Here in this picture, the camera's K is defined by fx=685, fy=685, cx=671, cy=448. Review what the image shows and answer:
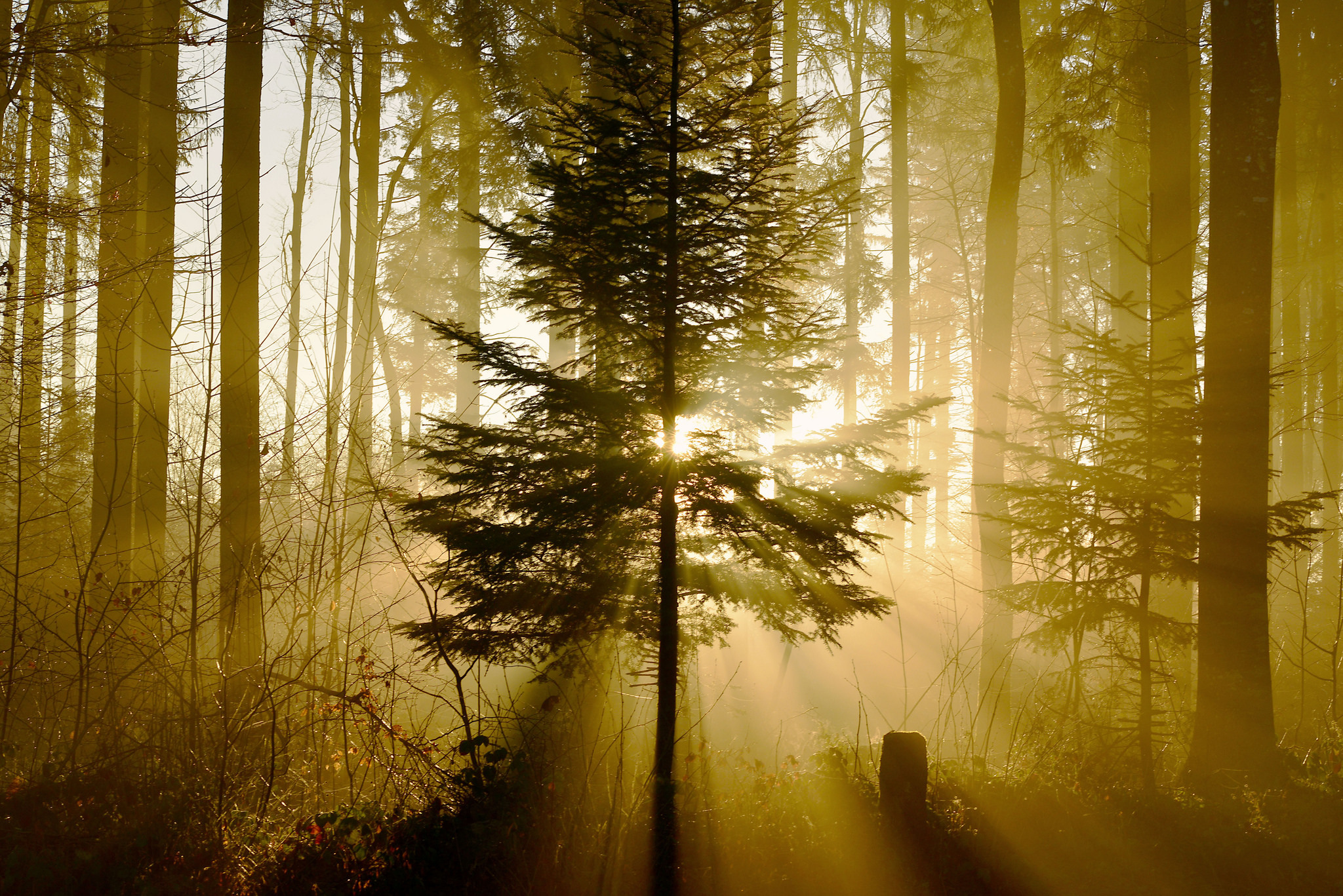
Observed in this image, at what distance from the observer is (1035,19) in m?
11.5

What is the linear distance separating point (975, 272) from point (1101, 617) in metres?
19.2

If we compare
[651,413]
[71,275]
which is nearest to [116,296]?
[71,275]

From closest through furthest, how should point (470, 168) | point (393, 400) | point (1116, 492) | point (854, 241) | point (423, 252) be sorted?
point (1116, 492) → point (393, 400) → point (470, 168) → point (854, 241) → point (423, 252)

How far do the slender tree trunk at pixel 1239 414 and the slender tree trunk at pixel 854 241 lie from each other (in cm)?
611

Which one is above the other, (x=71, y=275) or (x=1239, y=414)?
(x=71, y=275)

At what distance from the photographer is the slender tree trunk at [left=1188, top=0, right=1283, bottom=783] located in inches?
211

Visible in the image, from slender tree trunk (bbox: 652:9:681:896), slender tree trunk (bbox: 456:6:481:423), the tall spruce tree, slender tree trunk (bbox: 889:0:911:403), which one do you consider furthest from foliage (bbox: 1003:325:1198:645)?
slender tree trunk (bbox: 889:0:911:403)

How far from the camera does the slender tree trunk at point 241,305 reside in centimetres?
634

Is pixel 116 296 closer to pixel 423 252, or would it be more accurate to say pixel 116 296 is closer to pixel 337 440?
pixel 337 440

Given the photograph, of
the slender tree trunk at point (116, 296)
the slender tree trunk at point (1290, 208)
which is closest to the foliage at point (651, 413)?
the slender tree trunk at point (116, 296)

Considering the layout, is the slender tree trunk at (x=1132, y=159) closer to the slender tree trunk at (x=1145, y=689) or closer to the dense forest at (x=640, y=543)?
the dense forest at (x=640, y=543)

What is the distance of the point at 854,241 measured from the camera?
55.9 feet

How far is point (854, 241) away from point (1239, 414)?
41.6ft

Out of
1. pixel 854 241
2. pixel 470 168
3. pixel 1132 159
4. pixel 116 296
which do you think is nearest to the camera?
pixel 116 296
